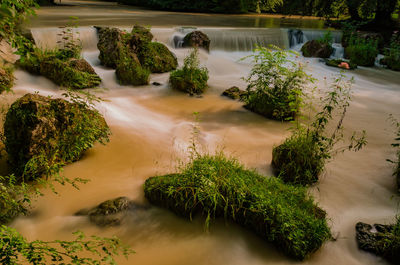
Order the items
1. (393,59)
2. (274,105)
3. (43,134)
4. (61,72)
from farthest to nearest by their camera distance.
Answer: (393,59) < (61,72) < (274,105) < (43,134)

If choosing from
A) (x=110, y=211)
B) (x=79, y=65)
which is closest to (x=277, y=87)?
(x=110, y=211)

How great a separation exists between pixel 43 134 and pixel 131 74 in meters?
4.37

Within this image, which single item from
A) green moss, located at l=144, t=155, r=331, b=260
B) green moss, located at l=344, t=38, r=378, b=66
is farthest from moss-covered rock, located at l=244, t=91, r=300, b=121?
green moss, located at l=344, t=38, r=378, b=66

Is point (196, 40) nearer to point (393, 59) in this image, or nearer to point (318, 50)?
point (318, 50)

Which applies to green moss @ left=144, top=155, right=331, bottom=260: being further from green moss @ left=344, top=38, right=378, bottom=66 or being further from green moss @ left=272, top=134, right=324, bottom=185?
green moss @ left=344, top=38, right=378, bottom=66

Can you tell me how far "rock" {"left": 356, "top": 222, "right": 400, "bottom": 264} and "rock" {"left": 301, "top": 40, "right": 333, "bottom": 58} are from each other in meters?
11.3

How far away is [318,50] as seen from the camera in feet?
43.7

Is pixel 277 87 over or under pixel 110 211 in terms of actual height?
over

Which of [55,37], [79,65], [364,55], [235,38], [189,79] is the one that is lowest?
[189,79]

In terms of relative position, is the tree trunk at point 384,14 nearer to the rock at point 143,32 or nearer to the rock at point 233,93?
the rock at point 233,93

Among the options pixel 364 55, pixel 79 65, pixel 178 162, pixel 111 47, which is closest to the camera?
pixel 178 162

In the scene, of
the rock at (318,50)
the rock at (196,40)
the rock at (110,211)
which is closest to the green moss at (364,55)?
the rock at (318,50)

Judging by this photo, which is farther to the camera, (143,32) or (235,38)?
(235,38)

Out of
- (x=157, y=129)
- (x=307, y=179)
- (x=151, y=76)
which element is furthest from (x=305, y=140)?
(x=151, y=76)
